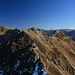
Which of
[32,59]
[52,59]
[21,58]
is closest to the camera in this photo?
[32,59]

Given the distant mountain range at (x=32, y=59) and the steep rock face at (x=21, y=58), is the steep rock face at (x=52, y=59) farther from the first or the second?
the steep rock face at (x=21, y=58)

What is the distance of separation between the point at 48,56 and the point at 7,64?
70.1ft

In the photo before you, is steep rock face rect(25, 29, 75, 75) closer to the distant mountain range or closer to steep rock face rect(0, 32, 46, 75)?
the distant mountain range

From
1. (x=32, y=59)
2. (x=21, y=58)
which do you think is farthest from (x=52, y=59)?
(x=21, y=58)

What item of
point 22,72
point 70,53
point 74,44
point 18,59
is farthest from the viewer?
point 74,44

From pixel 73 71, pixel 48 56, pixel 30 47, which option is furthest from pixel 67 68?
pixel 30 47

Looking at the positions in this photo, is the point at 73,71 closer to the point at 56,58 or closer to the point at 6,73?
the point at 56,58

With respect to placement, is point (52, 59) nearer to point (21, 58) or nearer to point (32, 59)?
point (32, 59)

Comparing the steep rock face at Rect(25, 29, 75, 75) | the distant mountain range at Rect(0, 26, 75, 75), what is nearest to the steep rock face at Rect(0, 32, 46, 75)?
the distant mountain range at Rect(0, 26, 75, 75)

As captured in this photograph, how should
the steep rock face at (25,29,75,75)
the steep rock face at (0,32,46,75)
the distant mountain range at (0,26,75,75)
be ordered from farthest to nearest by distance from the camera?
1. the steep rock face at (25,29,75,75)
2. the distant mountain range at (0,26,75,75)
3. the steep rock face at (0,32,46,75)

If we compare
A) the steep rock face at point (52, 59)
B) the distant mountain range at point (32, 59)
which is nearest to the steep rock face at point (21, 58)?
the distant mountain range at point (32, 59)

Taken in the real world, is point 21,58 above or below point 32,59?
above

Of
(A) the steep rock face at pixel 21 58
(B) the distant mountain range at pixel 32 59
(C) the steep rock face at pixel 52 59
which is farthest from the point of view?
(C) the steep rock face at pixel 52 59

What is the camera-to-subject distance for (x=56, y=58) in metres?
113
